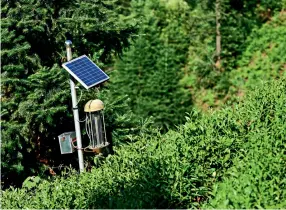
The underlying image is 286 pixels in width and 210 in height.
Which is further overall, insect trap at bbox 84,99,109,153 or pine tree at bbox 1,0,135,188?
pine tree at bbox 1,0,135,188

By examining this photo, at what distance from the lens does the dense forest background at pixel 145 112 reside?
488 cm

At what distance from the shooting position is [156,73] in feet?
55.8

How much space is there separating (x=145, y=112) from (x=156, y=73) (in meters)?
1.46

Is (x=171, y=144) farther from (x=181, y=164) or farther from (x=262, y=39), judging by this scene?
(x=262, y=39)

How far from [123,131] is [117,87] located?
8736mm

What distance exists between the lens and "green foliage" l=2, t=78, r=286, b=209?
14.1 ft

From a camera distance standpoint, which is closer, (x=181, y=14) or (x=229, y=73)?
(x=229, y=73)

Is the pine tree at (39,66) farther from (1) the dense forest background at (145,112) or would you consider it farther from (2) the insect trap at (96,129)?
(2) the insect trap at (96,129)

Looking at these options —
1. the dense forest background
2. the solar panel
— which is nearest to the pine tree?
the dense forest background

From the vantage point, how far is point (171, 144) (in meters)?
5.71

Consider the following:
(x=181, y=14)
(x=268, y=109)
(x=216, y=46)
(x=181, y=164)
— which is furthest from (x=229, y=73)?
(x=181, y=164)

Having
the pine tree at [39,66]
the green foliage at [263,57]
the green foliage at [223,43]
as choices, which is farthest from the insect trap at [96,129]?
the green foliage at [223,43]

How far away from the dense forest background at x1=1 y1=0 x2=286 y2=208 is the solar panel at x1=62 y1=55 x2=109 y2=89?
38.0 inches

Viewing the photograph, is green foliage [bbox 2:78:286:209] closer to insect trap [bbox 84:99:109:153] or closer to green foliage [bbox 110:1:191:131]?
insect trap [bbox 84:99:109:153]
